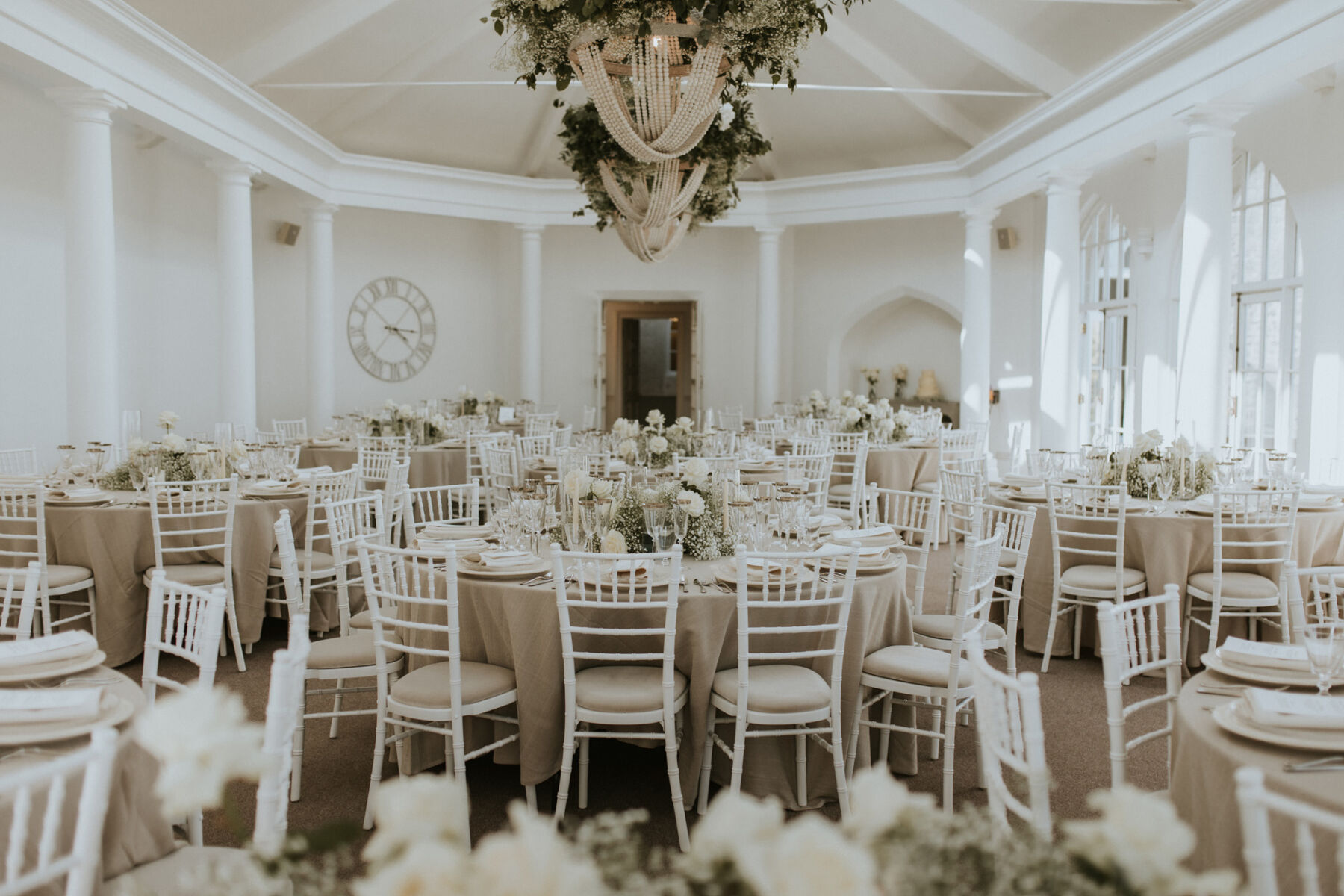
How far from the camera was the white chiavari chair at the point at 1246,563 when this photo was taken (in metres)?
5.04

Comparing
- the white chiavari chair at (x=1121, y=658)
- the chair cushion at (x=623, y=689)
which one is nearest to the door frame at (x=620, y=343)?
the chair cushion at (x=623, y=689)

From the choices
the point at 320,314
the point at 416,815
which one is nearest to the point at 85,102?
the point at 320,314

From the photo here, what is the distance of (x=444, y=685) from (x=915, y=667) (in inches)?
67.7

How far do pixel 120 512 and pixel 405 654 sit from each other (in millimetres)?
2391

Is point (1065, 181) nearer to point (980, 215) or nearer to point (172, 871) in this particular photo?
point (980, 215)

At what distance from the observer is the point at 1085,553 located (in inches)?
216

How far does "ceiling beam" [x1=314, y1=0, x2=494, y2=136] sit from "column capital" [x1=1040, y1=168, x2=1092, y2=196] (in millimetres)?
6070

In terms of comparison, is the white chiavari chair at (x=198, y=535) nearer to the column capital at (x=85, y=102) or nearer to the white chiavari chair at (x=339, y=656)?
the white chiavari chair at (x=339, y=656)

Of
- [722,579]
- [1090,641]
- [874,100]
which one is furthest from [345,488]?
[874,100]

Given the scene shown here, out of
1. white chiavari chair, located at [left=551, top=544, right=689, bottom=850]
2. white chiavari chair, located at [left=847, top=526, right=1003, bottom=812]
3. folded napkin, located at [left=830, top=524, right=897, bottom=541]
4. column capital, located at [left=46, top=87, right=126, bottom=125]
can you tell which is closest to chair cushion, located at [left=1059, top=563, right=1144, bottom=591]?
folded napkin, located at [left=830, top=524, right=897, bottom=541]

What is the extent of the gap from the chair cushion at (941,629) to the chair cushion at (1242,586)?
1.52 metres

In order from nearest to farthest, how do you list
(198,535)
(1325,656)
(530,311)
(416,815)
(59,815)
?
1. (416,815)
2. (59,815)
3. (1325,656)
4. (198,535)
5. (530,311)

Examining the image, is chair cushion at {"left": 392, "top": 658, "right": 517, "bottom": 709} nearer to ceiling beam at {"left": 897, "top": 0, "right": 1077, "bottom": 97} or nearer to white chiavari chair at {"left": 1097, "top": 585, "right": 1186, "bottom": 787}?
white chiavari chair at {"left": 1097, "top": 585, "right": 1186, "bottom": 787}

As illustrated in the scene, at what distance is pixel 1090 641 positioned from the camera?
5750 mm
